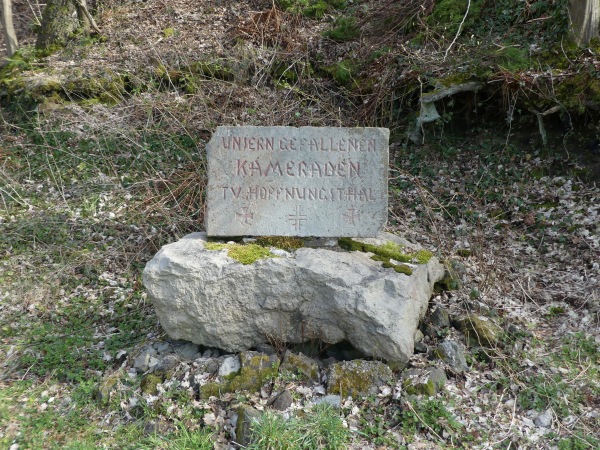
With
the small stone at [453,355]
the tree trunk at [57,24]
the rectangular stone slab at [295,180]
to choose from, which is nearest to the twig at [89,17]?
the tree trunk at [57,24]

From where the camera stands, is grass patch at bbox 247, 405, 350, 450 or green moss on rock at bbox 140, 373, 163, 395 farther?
green moss on rock at bbox 140, 373, 163, 395

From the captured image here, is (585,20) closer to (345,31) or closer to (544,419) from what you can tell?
(345,31)

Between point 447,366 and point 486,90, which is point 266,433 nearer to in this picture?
point 447,366

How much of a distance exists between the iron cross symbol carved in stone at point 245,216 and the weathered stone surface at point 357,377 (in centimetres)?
139

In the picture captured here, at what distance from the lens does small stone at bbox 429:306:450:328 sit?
4.26m

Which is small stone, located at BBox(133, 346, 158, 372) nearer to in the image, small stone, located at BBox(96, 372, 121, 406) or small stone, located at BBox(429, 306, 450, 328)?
small stone, located at BBox(96, 372, 121, 406)

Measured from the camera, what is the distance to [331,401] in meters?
3.56

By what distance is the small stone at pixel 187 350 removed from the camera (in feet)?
13.6

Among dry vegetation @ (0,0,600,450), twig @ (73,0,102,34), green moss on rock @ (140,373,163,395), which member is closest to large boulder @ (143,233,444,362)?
green moss on rock @ (140,373,163,395)

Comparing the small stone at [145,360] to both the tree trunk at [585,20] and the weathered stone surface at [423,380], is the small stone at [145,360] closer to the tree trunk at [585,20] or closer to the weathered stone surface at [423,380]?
the weathered stone surface at [423,380]

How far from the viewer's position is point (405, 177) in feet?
22.4

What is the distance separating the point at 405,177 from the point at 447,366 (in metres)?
3.39

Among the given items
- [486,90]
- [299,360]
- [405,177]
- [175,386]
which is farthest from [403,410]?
[486,90]

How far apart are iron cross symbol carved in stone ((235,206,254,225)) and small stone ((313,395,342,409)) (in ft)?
5.13
